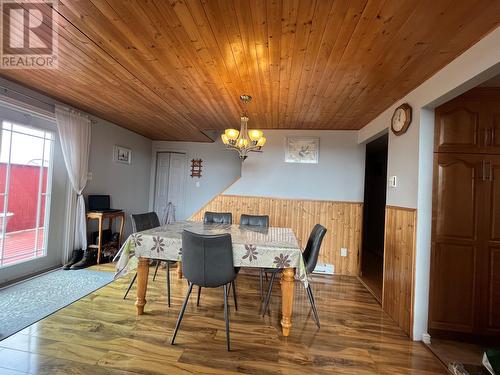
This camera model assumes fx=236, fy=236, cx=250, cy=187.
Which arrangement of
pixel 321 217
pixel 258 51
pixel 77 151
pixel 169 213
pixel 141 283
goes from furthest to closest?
1. pixel 169 213
2. pixel 321 217
3. pixel 77 151
4. pixel 141 283
5. pixel 258 51

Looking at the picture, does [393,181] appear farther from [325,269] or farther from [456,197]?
[325,269]

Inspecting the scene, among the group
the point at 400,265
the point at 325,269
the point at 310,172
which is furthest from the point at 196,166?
the point at 400,265

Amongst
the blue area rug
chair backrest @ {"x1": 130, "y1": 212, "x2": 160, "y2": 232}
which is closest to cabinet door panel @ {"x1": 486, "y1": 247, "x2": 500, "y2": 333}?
chair backrest @ {"x1": 130, "y1": 212, "x2": 160, "y2": 232}

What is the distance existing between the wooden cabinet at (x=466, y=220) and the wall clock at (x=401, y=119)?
0.80 feet

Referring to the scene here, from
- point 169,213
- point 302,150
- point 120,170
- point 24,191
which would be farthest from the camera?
point 169,213

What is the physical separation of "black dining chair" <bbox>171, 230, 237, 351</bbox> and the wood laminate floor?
0.20 m

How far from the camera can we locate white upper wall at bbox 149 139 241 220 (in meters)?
5.52

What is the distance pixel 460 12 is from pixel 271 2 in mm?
1093

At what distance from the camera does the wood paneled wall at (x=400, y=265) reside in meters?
2.20

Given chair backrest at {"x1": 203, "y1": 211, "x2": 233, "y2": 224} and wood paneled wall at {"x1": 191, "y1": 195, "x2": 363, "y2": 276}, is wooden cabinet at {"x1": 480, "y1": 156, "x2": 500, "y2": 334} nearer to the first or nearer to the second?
wood paneled wall at {"x1": 191, "y1": 195, "x2": 363, "y2": 276}

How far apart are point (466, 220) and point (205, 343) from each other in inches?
99.8

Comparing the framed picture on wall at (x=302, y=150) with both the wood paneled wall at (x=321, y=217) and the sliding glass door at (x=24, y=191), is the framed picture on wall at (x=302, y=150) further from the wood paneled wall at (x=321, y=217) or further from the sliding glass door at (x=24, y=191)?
the sliding glass door at (x=24, y=191)

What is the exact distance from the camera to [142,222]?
2766 mm

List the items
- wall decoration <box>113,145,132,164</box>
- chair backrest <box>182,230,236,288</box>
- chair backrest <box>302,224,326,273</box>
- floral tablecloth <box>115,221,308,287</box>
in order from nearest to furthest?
chair backrest <box>182,230,236,288</box> → floral tablecloth <box>115,221,308,287</box> → chair backrest <box>302,224,326,273</box> → wall decoration <box>113,145,132,164</box>
